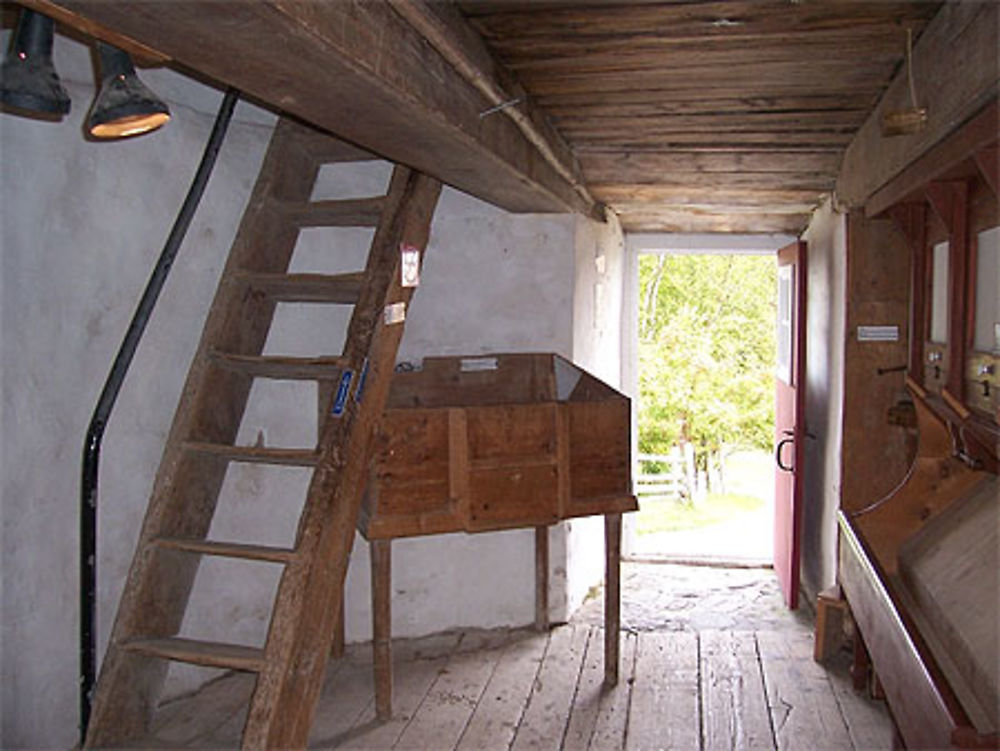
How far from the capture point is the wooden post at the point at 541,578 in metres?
3.98

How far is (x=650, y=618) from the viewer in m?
4.44

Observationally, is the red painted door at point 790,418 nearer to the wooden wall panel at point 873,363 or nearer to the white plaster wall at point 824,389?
the white plaster wall at point 824,389

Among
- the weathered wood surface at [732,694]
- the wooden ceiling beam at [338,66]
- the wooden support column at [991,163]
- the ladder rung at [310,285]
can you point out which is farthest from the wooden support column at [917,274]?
the ladder rung at [310,285]

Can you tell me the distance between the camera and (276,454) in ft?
8.61

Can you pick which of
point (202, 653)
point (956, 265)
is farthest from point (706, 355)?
point (202, 653)

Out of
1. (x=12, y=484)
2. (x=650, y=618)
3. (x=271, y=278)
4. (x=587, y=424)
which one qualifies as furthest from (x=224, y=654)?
(x=650, y=618)

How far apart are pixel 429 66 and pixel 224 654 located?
158cm

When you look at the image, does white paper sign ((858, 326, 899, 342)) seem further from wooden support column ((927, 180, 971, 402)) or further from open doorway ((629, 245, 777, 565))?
open doorway ((629, 245, 777, 565))

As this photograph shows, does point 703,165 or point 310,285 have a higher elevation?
point 703,165

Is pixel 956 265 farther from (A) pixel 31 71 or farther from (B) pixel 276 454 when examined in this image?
(A) pixel 31 71

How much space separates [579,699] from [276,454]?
5.01 ft

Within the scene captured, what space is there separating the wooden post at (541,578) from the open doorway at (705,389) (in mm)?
8533

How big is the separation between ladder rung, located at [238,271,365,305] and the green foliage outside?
11347 mm

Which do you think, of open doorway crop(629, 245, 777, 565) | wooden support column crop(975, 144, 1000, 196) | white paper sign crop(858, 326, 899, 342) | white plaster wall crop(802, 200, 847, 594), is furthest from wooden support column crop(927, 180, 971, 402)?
open doorway crop(629, 245, 777, 565)
